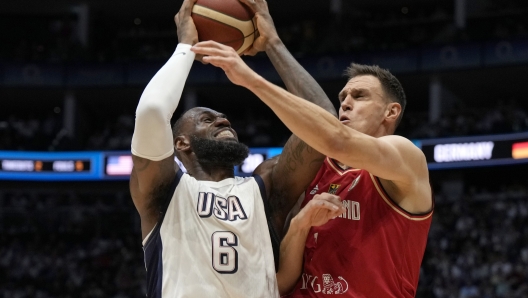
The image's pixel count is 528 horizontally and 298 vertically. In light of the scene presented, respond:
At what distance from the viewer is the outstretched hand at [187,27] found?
12.9 ft

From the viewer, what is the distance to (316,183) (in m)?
4.16

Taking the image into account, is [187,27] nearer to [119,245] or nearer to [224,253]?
[224,253]

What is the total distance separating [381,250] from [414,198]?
320 mm

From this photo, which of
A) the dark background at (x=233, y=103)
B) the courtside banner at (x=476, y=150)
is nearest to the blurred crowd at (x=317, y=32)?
the dark background at (x=233, y=103)

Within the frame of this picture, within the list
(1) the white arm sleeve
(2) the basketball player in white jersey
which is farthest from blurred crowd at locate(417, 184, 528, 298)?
(1) the white arm sleeve

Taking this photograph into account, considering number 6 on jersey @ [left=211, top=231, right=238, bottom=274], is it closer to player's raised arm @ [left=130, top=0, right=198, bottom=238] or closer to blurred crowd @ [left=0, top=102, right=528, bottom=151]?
player's raised arm @ [left=130, top=0, right=198, bottom=238]

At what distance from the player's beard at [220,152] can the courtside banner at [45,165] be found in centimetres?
1752

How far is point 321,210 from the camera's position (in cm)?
363

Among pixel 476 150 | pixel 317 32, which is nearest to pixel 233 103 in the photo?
pixel 317 32

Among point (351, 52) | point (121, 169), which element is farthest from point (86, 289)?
point (351, 52)

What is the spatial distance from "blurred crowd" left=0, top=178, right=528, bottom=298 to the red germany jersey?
10627 mm

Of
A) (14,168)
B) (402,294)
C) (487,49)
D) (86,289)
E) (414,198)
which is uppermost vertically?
(487,49)

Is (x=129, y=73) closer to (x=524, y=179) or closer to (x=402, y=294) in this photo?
(x=524, y=179)

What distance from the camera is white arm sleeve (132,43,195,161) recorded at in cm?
358
